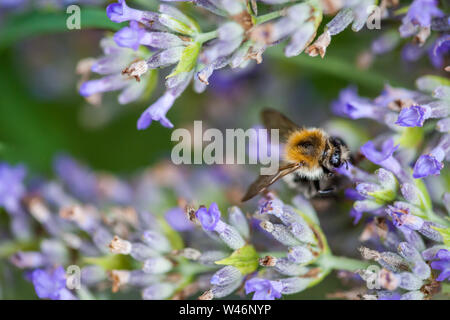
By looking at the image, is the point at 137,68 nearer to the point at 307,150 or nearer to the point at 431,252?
the point at 307,150

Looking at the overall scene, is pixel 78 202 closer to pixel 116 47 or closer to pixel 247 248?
pixel 116 47

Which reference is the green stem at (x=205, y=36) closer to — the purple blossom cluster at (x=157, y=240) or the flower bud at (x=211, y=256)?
the purple blossom cluster at (x=157, y=240)

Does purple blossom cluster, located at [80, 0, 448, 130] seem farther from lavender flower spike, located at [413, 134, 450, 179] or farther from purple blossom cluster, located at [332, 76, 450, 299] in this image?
lavender flower spike, located at [413, 134, 450, 179]

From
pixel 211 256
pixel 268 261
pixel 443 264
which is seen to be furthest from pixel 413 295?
pixel 211 256

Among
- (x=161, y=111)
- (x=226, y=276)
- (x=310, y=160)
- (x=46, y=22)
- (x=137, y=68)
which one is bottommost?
(x=226, y=276)

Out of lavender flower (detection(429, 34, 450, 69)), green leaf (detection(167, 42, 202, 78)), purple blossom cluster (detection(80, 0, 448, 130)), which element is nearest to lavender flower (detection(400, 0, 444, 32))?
purple blossom cluster (detection(80, 0, 448, 130))
